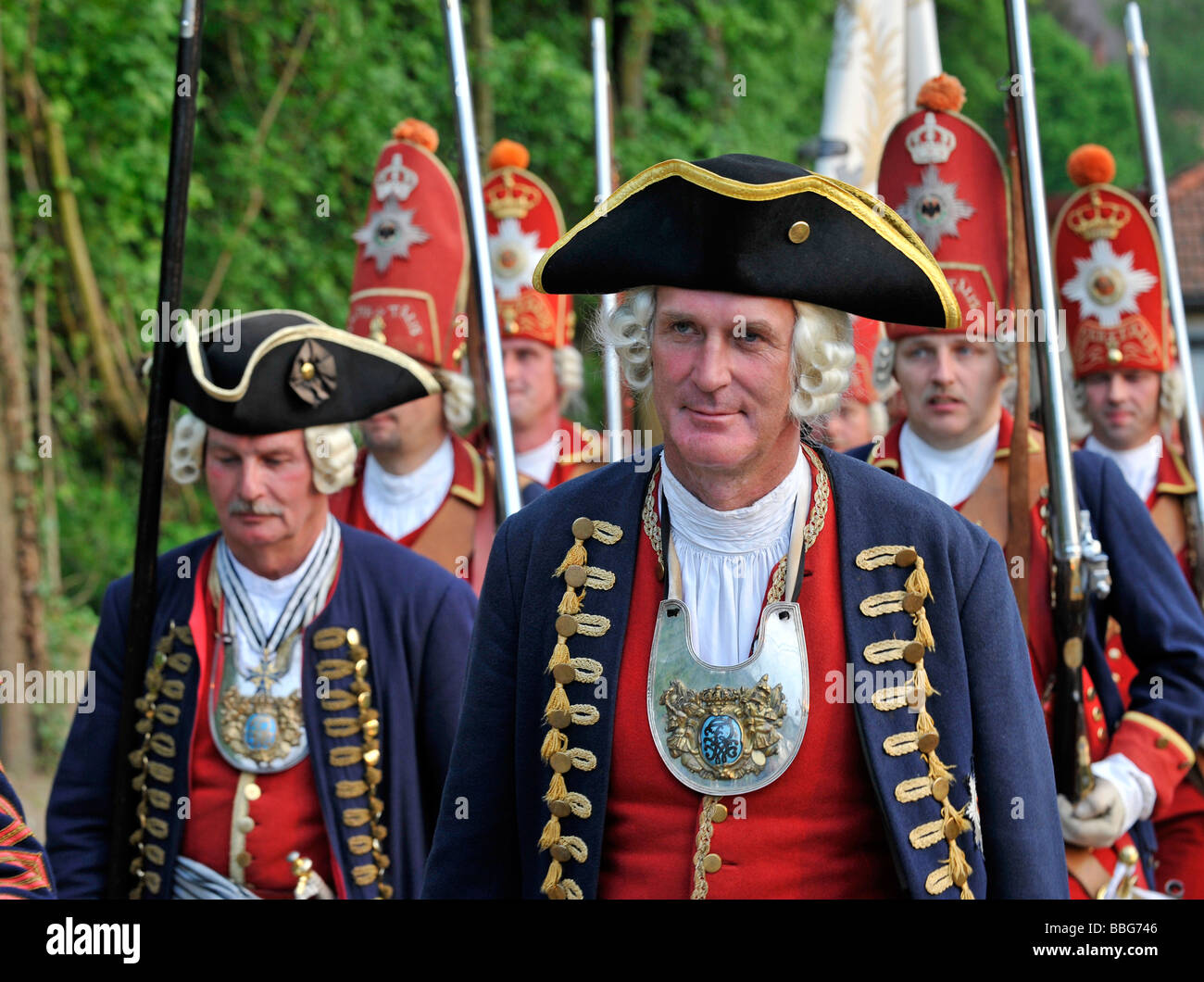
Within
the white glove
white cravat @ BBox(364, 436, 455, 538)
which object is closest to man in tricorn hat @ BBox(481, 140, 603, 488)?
white cravat @ BBox(364, 436, 455, 538)

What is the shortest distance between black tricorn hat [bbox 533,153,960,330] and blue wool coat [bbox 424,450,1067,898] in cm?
35

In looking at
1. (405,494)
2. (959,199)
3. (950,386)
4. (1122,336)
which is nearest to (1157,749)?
(950,386)

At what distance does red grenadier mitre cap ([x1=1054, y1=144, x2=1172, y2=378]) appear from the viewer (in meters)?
5.59

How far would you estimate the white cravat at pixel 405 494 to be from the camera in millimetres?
5678

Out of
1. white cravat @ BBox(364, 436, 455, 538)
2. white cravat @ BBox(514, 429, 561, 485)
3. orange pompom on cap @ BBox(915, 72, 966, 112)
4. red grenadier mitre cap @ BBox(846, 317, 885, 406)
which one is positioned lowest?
white cravat @ BBox(364, 436, 455, 538)

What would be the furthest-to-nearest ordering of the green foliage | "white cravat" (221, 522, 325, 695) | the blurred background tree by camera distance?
the green foliage
the blurred background tree
"white cravat" (221, 522, 325, 695)

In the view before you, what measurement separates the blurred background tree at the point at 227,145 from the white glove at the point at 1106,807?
10.0ft

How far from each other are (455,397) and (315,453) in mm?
2103

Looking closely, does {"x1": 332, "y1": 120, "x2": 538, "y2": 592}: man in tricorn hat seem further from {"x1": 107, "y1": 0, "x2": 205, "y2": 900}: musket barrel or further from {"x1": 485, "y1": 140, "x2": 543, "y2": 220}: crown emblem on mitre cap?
{"x1": 107, "y1": 0, "x2": 205, "y2": 900}: musket barrel

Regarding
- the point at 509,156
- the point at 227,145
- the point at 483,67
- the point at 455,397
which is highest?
the point at 483,67

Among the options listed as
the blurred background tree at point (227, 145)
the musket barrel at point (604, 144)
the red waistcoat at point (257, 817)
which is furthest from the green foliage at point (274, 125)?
the red waistcoat at point (257, 817)

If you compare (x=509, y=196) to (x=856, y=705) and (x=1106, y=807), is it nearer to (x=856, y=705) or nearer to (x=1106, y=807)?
(x=1106, y=807)

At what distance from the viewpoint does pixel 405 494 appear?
5738 mm

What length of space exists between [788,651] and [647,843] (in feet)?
1.25
